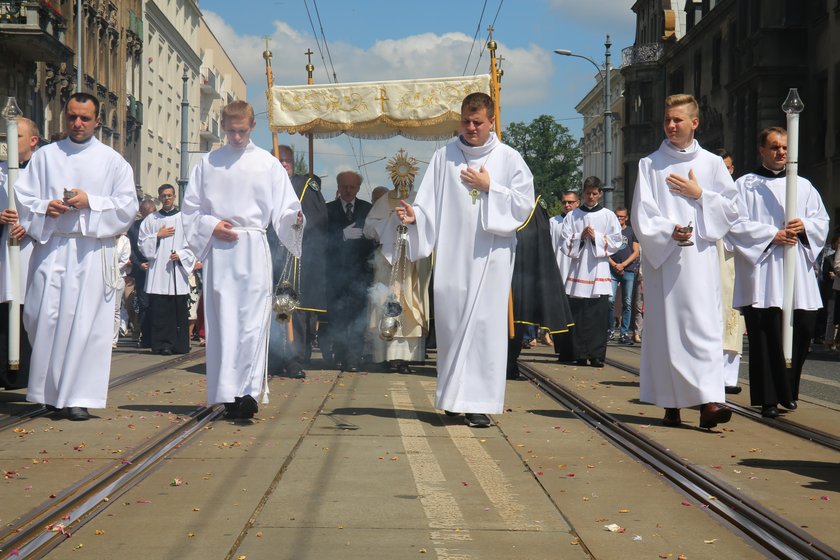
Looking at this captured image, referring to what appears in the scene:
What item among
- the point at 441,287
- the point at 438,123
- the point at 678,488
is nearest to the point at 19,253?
the point at 441,287

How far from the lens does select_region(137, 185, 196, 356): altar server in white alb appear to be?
54.5 feet

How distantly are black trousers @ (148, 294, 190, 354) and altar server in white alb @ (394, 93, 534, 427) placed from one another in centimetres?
802

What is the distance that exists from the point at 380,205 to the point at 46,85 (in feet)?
86.1

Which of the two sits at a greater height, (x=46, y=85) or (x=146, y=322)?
(x=46, y=85)

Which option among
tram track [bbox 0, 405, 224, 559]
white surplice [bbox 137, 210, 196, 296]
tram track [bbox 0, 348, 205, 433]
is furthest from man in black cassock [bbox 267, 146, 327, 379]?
tram track [bbox 0, 405, 224, 559]

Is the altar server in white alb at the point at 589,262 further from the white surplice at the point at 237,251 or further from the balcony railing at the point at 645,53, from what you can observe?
the balcony railing at the point at 645,53

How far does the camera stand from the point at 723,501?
19.9 ft

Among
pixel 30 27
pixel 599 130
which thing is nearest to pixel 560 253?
pixel 30 27

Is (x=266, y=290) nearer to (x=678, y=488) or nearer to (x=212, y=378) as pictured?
(x=212, y=378)

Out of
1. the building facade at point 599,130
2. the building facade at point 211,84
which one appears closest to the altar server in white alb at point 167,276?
the building facade at point 211,84

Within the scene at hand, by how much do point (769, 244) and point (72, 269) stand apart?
512cm

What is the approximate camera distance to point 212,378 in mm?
9047

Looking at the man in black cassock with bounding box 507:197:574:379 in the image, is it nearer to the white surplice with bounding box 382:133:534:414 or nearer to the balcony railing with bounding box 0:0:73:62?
the white surplice with bounding box 382:133:534:414

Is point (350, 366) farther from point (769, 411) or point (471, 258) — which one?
point (769, 411)
